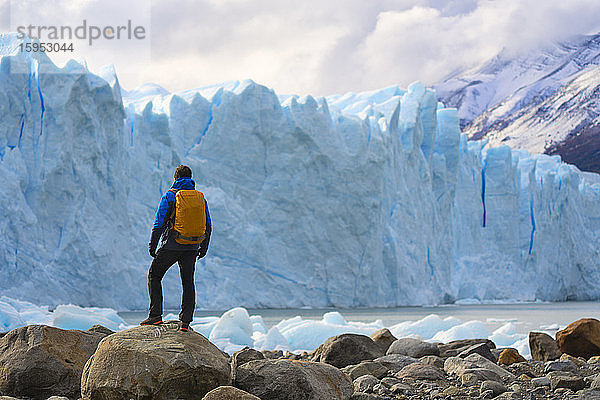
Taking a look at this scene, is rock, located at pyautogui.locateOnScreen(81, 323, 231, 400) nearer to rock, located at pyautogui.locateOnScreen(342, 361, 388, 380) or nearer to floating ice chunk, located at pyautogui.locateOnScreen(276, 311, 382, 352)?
rock, located at pyautogui.locateOnScreen(342, 361, 388, 380)

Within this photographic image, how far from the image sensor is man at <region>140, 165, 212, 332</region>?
3.57m

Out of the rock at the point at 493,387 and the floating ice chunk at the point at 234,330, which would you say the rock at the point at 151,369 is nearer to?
the rock at the point at 493,387

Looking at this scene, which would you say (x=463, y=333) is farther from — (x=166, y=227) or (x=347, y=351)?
(x=166, y=227)

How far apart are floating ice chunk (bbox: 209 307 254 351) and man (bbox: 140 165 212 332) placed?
4.96 meters

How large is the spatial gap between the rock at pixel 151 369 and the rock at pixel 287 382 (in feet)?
0.79

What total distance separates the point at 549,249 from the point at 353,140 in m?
10.9

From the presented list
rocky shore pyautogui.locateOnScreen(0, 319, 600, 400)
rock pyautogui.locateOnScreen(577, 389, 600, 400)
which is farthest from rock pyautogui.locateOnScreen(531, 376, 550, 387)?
rock pyautogui.locateOnScreen(577, 389, 600, 400)

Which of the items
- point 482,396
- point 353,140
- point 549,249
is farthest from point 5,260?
point 549,249

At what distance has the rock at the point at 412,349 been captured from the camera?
652 cm

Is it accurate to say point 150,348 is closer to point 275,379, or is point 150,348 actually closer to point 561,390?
point 275,379

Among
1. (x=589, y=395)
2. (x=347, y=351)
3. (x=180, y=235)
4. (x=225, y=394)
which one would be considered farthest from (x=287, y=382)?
(x=347, y=351)

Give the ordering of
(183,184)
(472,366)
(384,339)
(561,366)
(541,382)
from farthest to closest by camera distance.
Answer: (384,339) → (561,366) → (472,366) → (541,382) → (183,184)

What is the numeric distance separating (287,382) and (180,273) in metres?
0.83

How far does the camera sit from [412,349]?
6.54 meters
